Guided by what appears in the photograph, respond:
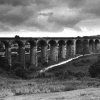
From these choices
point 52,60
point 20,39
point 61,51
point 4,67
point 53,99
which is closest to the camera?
point 53,99

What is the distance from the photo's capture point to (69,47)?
86.0 meters

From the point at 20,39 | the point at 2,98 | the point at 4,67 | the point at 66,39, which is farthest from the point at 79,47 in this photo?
the point at 2,98

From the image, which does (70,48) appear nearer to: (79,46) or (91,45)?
(79,46)

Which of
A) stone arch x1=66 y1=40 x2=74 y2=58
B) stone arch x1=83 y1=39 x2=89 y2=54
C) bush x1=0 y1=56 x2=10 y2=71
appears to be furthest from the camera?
stone arch x1=83 y1=39 x2=89 y2=54

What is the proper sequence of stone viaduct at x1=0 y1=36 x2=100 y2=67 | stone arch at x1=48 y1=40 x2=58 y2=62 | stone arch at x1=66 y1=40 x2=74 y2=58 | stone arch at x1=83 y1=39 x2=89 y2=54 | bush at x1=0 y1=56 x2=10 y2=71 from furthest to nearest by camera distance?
stone arch at x1=83 y1=39 x2=89 y2=54, stone arch at x1=66 y1=40 x2=74 y2=58, stone arch at x1=48 y1=40 x2=58 y2=62, stone viaduct at x1=0 y1=36 x2=100 y2=67, bush at x1=0 y1=56 x2=10 y2=71

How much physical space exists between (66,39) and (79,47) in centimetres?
1208

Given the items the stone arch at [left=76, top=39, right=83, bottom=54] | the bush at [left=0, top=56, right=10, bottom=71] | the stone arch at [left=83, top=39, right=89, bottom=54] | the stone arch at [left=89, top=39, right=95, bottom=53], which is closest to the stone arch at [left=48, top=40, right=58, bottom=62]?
the stone arch at [left=76, top=39, right=83, bottom=54]

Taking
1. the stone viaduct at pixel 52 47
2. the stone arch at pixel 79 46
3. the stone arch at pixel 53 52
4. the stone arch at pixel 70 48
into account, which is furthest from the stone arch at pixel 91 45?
the stone arch at pixel 53 52

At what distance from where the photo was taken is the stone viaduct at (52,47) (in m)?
65.1

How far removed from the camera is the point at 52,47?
7738cm

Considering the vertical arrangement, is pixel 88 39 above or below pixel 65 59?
above

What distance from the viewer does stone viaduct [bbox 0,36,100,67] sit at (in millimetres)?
65125

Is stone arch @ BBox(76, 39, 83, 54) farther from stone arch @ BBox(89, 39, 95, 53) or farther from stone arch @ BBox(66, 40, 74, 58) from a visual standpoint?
stone arch @ BBox(89, 39, 95, 53)

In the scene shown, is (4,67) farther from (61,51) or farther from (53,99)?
(53,99)
